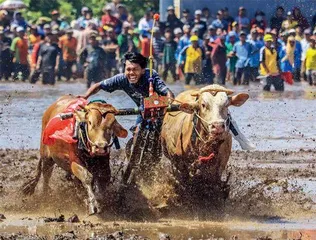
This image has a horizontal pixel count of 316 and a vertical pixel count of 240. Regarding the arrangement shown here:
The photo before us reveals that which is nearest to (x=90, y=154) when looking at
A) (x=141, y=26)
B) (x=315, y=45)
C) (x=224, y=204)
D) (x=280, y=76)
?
(x=224, y=204)

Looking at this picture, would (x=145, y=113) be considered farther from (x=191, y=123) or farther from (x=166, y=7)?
(x=166, y=7)

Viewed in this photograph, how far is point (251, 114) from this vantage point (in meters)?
22.2

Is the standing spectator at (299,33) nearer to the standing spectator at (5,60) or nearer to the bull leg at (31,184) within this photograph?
the standing spectator at (5,60)

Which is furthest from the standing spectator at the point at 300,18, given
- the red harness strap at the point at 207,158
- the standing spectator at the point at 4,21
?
the red harness strap at the point at 207,158

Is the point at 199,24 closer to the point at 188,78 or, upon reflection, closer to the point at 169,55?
the point at 169,55

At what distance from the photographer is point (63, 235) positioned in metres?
10.5

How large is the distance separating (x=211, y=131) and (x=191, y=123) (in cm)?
62

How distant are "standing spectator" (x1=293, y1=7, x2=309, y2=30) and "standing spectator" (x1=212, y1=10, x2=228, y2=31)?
A: 2044 millimetres

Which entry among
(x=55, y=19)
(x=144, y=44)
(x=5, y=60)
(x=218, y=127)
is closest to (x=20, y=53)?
(x=5, y=60)

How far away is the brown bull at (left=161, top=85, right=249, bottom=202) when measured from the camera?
11.6 meters

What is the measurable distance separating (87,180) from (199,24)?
2159 cm

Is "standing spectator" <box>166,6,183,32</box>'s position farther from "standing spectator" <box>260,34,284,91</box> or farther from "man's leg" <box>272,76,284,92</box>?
"man's leg" <box>272,76,284,92</box>

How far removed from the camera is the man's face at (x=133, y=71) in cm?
1253

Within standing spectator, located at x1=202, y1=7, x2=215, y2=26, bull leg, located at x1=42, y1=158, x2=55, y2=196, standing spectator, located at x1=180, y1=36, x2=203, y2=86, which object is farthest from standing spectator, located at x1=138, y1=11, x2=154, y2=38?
bull leg, located at x1=42, y1=158, x2=55, y2=196
